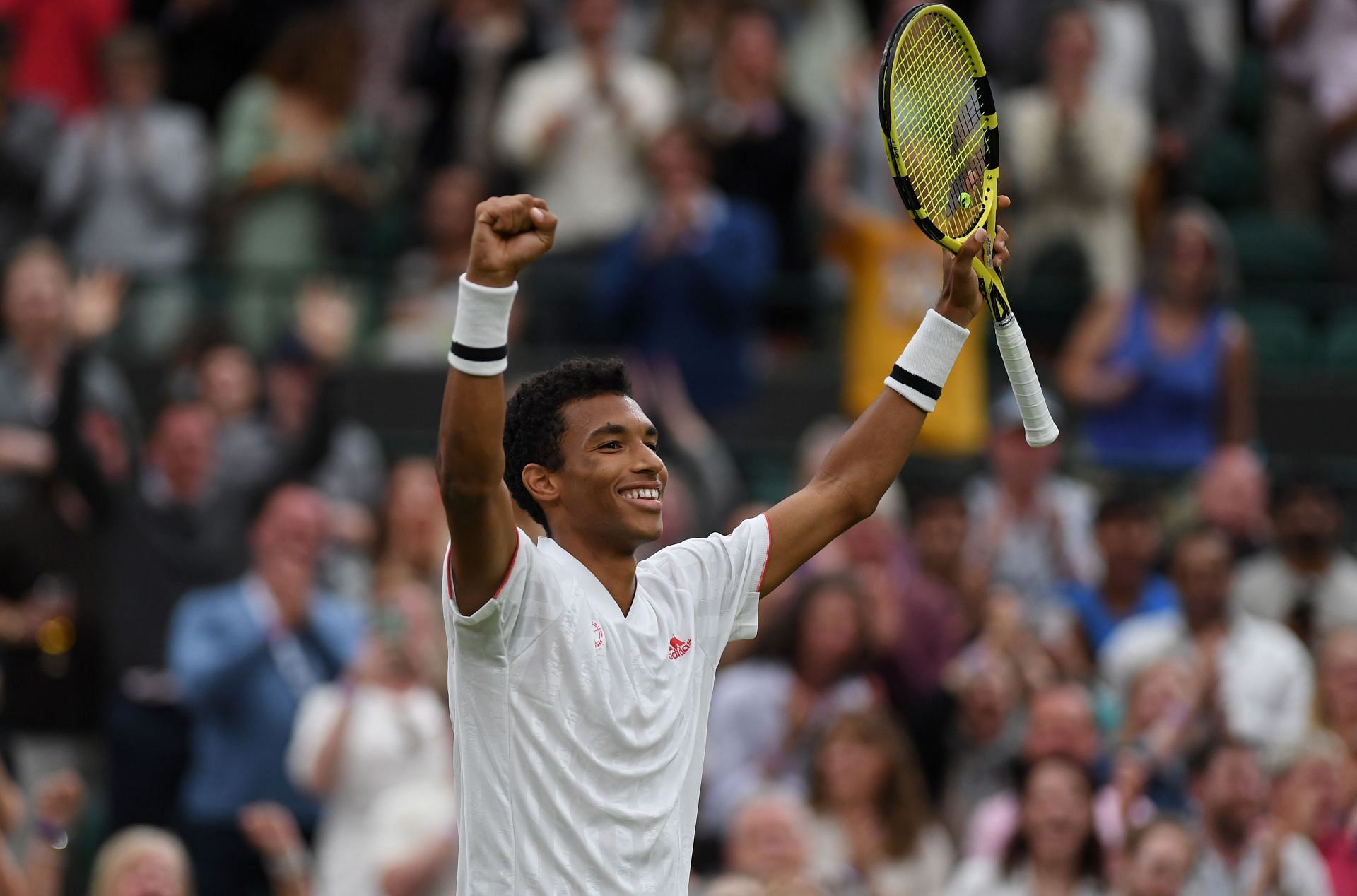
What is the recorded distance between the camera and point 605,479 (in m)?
4.68

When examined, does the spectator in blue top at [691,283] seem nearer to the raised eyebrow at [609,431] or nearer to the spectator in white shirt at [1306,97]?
the spectator in white shirt at [1306,97]

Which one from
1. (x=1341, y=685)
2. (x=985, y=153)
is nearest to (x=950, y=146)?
(x=985, y=153)

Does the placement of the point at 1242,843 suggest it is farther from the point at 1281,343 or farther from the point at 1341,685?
the point at 1281,343

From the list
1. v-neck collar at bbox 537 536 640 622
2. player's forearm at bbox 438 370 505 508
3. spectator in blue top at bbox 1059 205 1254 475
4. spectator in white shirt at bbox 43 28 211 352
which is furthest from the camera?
spectator in white shirt at bbox 43 28 211 352

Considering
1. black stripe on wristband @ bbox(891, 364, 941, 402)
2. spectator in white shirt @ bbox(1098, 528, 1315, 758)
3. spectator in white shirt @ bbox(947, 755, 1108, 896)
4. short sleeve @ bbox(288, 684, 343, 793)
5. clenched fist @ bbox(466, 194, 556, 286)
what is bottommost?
short sleeve @ bbox(288, 684, 343, 793)

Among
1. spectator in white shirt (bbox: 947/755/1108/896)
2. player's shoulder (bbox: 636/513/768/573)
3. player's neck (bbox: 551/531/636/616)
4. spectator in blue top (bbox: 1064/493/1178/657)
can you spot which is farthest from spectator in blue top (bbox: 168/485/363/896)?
player's neck (bbox: 551/531/636/616)

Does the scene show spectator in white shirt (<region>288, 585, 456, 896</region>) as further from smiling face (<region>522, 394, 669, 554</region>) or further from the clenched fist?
the clenched fist

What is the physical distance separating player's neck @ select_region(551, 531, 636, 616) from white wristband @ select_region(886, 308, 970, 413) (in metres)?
0.82

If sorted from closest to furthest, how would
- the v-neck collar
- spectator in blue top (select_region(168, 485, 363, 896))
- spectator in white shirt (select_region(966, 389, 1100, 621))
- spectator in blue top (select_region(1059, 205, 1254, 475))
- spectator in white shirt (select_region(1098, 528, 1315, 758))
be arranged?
the v-neck collar → spectator in white shirt (select_region(1098, 528, 1315, 758)) → spectator in blue top (select_region(168, 485, 363, 896)) → spectator in white shirt (select_region(966, 389, 1100, 621)) → spectator in blue top (select_region(1059, 205, 1254, 475))

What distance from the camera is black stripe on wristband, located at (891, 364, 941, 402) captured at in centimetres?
515

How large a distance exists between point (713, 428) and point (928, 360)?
238 inches

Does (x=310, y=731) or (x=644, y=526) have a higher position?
(x=644, y=526)

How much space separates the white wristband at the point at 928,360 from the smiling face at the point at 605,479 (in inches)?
27.0

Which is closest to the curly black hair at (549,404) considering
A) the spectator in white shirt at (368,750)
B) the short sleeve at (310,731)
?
the spectator in white shirt at (368,750)
